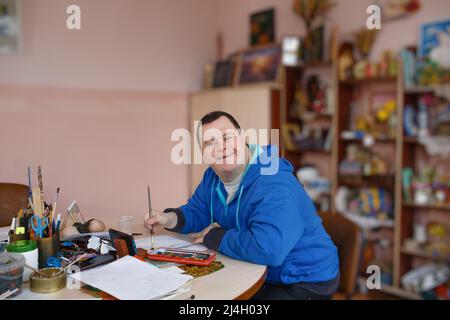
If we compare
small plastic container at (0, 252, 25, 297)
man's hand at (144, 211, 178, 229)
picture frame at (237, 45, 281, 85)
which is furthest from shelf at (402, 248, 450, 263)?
small plastic container at (0, 252, 25, 297)

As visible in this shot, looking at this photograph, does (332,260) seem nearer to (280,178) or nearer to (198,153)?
(280,178)

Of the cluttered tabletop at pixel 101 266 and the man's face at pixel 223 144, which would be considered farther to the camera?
the man's face at pixel 223 144

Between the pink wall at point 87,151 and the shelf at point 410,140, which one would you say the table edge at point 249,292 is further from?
the shelf at point 410,140

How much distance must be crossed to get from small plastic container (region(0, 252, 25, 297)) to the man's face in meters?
0.57

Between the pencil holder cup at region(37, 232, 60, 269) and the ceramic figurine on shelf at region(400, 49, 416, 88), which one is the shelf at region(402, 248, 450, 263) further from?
the pencil holder cup at region(37, 232, 60, 269)

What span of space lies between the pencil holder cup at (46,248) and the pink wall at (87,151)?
5.1 inches

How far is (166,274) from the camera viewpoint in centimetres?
98

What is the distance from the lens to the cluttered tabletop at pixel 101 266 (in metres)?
0.90

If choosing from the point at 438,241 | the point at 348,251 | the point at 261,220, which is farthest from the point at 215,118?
the point at 438,241

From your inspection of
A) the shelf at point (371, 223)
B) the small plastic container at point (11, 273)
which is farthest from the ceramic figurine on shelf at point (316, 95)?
the small plastic container at point (11, 273)

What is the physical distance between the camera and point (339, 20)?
3219 mm

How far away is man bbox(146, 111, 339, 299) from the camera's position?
1.13 meters
